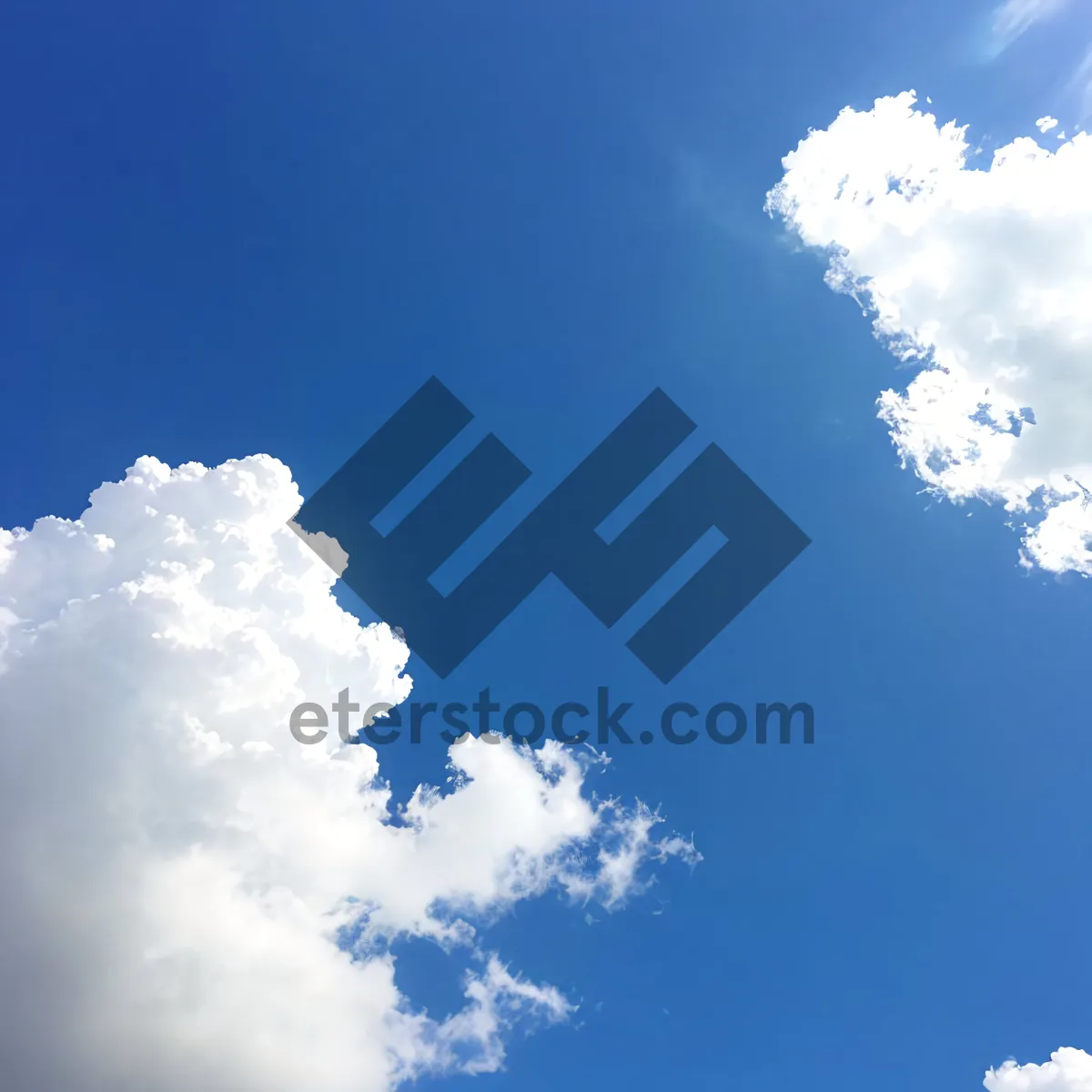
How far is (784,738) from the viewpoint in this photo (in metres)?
35.8

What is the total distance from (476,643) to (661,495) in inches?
605

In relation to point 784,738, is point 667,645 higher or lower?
higher

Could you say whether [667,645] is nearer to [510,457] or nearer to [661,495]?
[661,495]

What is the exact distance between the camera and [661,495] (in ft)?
123

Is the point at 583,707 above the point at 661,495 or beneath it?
beneath

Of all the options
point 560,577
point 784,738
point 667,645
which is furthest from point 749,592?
point 560,577

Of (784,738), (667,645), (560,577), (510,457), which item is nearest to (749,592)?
(667,645)

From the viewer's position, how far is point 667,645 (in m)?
36.2

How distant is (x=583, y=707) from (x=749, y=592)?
1289cm

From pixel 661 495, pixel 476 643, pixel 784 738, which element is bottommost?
pixel 784 738

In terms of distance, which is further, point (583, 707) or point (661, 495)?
point (661, 495)

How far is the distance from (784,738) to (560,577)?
17397mm

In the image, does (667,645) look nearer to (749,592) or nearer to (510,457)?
(749,592)

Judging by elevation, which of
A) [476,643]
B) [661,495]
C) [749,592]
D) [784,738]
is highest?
[661,495]
